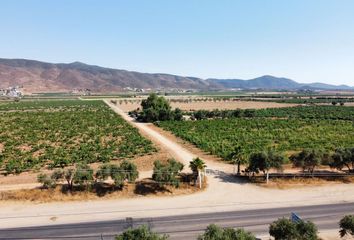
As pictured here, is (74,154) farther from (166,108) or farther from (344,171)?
(166,108)

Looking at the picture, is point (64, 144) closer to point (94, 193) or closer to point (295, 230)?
point (94, 193)

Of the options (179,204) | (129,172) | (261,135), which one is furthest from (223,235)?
(261,135)

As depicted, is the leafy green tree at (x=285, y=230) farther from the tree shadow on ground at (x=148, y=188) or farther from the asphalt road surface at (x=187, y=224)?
the tree shadow on ground at (x=148, y=188)

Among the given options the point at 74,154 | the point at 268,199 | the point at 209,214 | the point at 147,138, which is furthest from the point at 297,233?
the point at 147,138

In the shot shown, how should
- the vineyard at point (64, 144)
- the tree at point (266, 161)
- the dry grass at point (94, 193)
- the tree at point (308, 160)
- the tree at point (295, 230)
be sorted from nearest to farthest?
the tree at point (295, 230)
the dry grass at point (94, 193)
the tree at point (266, 161)
the tree at point (308, 160)
the vineyard at point (64, 144)

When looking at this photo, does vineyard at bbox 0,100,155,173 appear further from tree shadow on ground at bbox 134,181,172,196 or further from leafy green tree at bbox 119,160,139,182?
tree shadow on ground at bbox 134,181,172,196

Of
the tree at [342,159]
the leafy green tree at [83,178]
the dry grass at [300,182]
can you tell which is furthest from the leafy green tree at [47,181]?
the tree at [342,159]

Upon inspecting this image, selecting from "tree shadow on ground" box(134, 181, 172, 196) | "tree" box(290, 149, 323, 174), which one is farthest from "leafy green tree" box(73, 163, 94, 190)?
"tree" box(290, 149, 323, 174)
